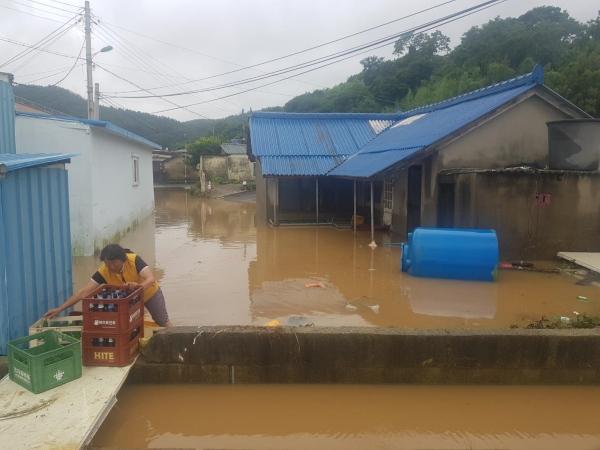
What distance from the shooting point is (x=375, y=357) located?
17.1 ft

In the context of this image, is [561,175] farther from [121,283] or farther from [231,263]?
[121,283]

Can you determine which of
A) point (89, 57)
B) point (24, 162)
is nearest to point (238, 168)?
point (89, 57)

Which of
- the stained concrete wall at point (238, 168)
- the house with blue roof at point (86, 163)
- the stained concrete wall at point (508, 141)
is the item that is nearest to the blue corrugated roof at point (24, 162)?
the house with blue roof at point (86, 163)

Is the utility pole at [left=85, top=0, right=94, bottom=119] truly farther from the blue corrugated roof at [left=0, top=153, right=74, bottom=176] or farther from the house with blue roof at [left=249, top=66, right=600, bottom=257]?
the blue corrugated roof at [left=0, top=153, right=74, bottom=176]

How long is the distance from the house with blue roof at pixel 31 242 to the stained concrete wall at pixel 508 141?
9.45 meters

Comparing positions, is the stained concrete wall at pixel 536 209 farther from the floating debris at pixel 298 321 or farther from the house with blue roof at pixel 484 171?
the floating debris at pixel 298 321

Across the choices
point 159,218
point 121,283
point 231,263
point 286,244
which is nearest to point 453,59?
point 159,218

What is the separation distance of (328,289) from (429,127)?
797cm

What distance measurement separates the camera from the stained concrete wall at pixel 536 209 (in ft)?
35.5

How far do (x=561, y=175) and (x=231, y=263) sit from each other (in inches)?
316

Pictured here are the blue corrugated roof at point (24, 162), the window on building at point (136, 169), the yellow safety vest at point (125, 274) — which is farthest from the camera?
the window on building at point (136, 169)

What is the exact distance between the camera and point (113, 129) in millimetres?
12367

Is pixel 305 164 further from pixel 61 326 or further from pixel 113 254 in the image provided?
pixel 61 326

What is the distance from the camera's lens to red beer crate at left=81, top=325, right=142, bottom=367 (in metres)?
4.59
